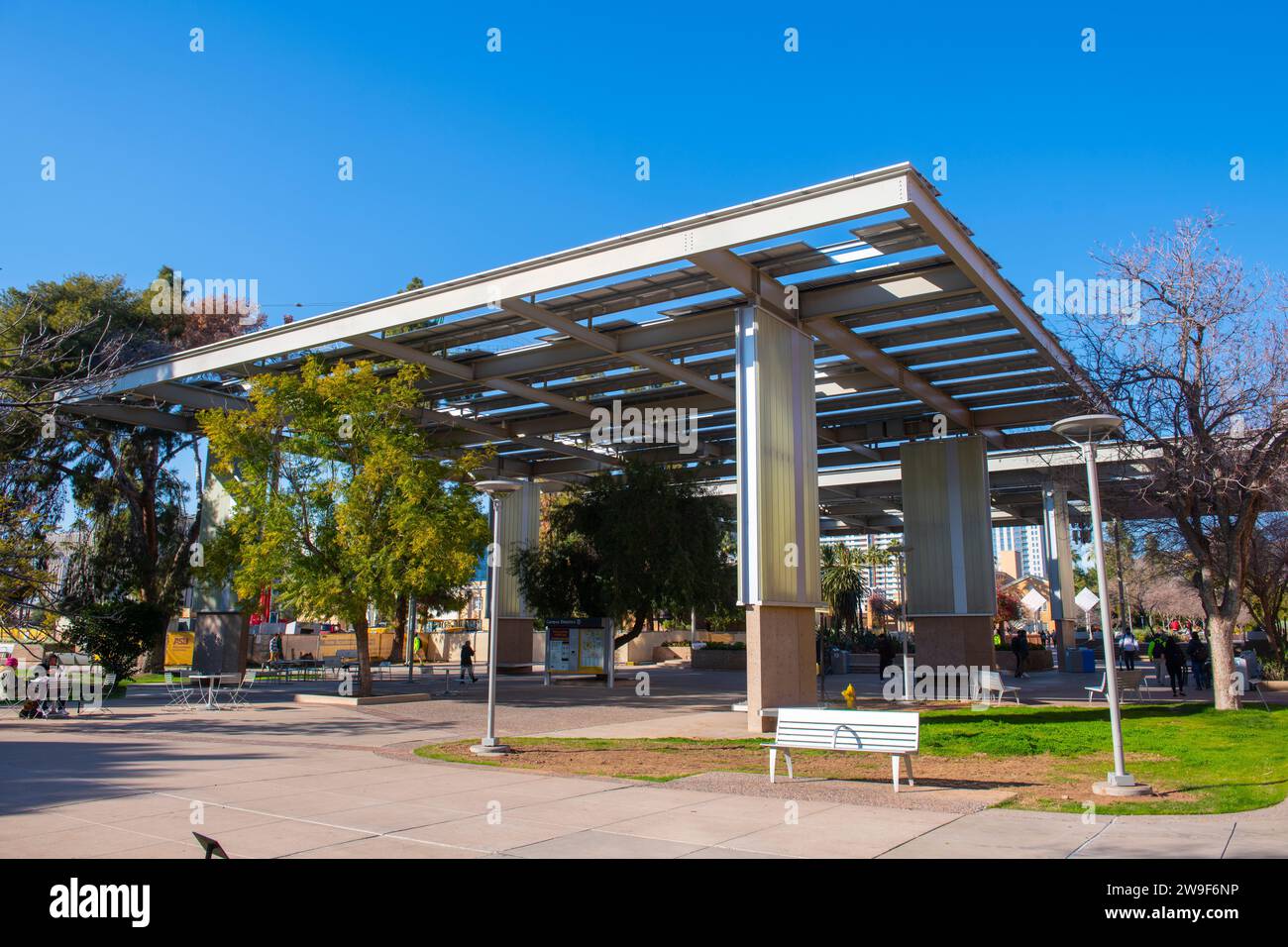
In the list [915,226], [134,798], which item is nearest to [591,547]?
[915,226]

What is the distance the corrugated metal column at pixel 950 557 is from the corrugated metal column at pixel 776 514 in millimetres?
9517

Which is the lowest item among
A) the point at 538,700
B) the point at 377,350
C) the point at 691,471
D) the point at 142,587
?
the point at 538,700

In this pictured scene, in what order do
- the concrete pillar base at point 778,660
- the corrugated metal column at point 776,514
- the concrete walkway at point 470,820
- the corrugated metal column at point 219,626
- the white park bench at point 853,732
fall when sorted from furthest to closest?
the corrugated metal column at point 219,626 → the corrugated metal column at point 776,514 → the concrete pillar base at point 778,660 → the white park bench at point 853,732 → the concrete walkway at point 470,820

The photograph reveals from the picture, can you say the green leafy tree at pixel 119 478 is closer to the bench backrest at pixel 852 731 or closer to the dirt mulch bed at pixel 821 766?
the dirt mulch bed at pixel 821 766

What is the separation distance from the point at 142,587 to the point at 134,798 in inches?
1088

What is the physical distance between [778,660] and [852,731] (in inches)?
304

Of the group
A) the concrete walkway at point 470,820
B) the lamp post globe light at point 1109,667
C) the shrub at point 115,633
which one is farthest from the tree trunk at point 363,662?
the lamp post globe light at point 1109,667

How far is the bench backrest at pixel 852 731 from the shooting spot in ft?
33.2

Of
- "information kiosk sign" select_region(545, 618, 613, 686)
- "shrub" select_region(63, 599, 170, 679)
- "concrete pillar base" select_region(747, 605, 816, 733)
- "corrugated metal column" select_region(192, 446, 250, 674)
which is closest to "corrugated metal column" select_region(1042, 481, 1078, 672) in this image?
"information kiosk sign" select_region(545, 618, 613, 686)

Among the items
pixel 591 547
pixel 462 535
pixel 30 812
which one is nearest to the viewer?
pixel 30 812

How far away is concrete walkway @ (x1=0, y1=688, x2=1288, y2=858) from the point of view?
7.13 metres
